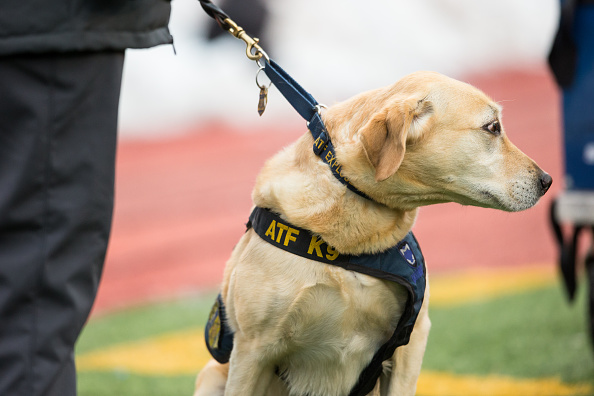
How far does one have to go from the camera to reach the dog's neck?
2.07m

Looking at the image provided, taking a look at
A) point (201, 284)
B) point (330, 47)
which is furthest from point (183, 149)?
point (201, 284)

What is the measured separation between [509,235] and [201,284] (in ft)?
11.6

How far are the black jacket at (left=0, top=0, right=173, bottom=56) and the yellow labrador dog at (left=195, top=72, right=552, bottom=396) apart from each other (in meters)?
0.62

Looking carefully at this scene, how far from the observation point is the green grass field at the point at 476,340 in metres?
3.59

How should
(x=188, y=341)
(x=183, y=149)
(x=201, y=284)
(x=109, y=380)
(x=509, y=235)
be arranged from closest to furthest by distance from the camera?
1. (x=109, y=380)
2. (x=188, y=341)
3. (x=201, y=284)
4. (x=509, y=235)
5. (x=183, y=149)

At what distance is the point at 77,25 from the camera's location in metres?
1.80

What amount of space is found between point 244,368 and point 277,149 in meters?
10.1

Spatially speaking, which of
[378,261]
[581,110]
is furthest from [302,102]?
[581,110]

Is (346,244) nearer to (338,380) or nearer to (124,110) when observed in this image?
(338,380)

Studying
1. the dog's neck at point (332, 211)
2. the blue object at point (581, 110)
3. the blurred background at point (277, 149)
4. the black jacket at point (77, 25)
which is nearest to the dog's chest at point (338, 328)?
the dog's neck at point (332, 211)

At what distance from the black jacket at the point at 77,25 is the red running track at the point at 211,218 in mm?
3364

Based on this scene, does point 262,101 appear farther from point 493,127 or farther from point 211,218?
point 211,218

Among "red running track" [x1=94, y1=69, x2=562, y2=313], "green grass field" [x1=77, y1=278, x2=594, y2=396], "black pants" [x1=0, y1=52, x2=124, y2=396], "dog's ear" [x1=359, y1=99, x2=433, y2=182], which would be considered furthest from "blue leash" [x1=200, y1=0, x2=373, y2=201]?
"red running track" [x1=94, y1=69, x2=562, y2=313]

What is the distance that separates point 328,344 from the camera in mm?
2131
